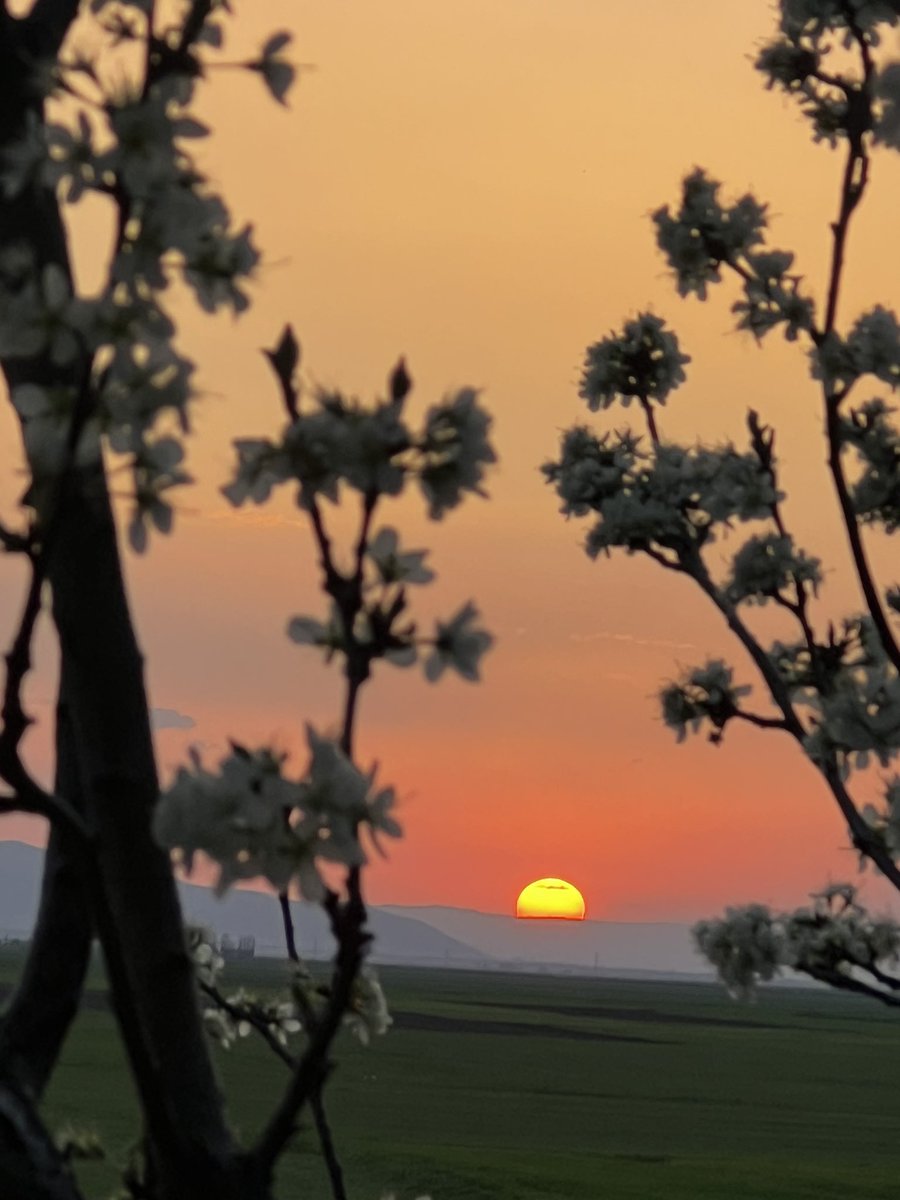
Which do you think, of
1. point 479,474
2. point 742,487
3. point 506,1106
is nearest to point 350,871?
point 479,474

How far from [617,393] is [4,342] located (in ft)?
13.9

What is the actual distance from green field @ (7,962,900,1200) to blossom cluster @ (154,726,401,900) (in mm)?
863

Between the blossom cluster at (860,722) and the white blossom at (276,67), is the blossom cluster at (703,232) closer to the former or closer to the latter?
→ the blossom cluster at (860,722)

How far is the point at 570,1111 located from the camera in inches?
1486

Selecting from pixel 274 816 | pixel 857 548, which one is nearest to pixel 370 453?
pixel 274 816

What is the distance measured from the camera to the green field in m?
22.8

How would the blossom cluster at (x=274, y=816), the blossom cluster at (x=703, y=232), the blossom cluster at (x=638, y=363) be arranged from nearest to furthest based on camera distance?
the blossom cluster at (x=274, y=816)
the blossom cluster at (x=703, y=232)
the blossom cluster at (x=638, y=363)

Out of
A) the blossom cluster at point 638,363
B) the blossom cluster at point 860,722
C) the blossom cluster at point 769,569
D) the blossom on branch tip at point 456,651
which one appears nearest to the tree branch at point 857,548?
the blossom cluster at point 860,722

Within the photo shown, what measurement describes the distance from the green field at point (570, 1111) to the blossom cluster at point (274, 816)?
0.86 m

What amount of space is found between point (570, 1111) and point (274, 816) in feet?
126

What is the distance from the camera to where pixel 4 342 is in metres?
1.36

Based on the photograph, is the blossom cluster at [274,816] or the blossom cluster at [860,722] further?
the blossom cluster at [860,722]

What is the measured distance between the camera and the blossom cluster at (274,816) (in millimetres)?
1332

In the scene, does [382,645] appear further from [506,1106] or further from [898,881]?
[506,1106]
